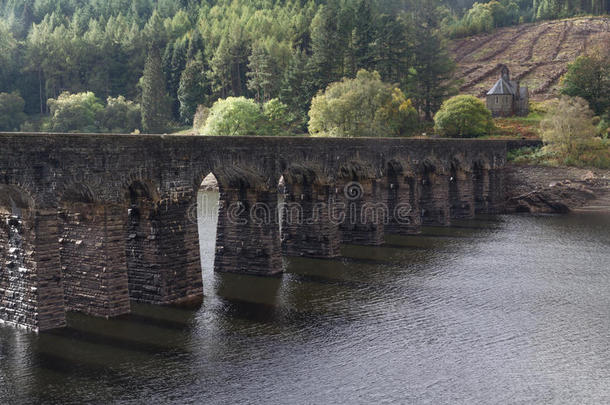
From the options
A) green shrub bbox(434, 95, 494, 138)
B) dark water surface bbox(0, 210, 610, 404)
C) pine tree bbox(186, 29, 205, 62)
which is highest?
pine tree bbox(186, 29, 205, 62)

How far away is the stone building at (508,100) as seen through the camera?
392ft

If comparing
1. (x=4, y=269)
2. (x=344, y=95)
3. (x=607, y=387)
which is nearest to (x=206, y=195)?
(x=344, y=95)

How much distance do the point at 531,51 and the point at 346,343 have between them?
525 ft

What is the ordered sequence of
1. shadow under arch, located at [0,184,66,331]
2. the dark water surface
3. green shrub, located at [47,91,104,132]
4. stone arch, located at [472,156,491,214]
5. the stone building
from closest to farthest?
the dark water surface
shadow under arch, located at [0,184,66,331]
stone arch, located at [472,156,491,214]
the stone building
green shrub, located at [47,91,104,132]

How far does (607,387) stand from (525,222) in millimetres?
44925

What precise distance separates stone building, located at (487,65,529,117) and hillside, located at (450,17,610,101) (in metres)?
20.0

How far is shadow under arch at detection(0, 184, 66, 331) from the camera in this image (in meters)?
28.3

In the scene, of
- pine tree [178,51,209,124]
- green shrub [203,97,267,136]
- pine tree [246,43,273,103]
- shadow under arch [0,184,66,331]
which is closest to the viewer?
shadow under arch [0,184,66,331]

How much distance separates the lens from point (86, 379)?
82.0ft

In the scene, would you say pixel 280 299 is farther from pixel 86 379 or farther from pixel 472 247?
pixel 472 247

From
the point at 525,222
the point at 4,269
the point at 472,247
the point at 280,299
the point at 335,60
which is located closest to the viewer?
the point at 4,269

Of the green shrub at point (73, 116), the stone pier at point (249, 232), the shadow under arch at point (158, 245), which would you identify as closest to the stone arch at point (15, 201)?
the shadow under arch at point (158, 245)

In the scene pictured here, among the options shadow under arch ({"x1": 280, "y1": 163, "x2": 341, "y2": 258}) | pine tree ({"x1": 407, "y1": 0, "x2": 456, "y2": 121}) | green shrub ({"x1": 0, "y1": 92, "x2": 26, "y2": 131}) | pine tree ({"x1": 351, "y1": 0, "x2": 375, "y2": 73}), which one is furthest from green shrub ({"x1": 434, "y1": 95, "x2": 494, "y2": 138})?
green shrub ({"x1": 0, "y1": 92, "x2": 26, "y2": 131})

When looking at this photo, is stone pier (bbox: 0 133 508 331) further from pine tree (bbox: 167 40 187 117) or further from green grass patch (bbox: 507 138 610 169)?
pine tree (bbox: 167 40 187 117)
